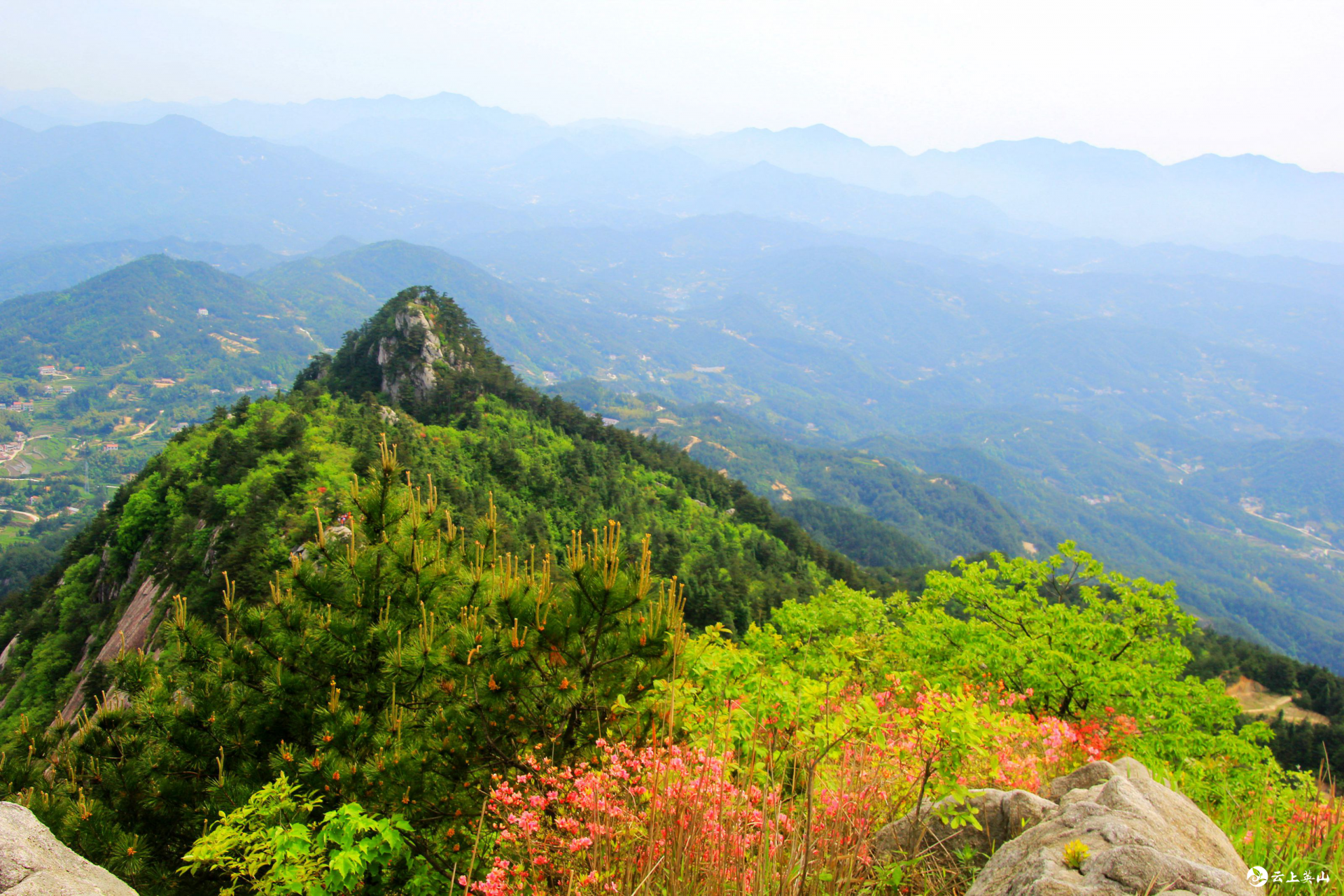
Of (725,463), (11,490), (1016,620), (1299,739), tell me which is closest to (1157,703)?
(1016,620)

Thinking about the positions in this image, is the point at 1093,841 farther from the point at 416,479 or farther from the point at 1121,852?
the point at 416,479

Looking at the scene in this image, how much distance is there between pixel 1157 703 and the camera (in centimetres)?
1545

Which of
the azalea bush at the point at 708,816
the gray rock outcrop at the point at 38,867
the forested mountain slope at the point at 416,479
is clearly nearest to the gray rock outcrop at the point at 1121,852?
the azalea bush at the point at 708,816

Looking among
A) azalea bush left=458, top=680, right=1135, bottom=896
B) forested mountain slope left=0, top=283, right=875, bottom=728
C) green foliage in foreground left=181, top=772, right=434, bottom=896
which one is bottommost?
forested mountain slope left=0, top=283, right=875, bottom=728

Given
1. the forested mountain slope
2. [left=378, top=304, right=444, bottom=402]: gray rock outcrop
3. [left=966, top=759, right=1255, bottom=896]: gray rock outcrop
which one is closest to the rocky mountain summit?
[left=966, top=759, right=1255, bottom=896]: gray rock outcrop

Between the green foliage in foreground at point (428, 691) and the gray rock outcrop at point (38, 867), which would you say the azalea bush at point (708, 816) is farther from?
the gray rock outcrop at point (38, 867)

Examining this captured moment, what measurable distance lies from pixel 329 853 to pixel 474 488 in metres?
34.2

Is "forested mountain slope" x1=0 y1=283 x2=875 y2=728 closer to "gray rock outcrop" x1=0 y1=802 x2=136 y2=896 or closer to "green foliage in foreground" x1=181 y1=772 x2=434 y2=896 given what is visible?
"green foliage in foreground" x1=181 y1=772 x2=434 y2=896

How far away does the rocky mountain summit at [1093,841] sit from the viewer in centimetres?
391

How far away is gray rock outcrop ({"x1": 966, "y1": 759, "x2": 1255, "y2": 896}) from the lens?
3.88 metres

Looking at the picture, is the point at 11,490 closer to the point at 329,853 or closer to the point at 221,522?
the point at 221,522

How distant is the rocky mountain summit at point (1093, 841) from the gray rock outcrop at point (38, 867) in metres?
5.60

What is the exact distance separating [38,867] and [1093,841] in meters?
7.12

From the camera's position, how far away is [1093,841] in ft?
14.9
